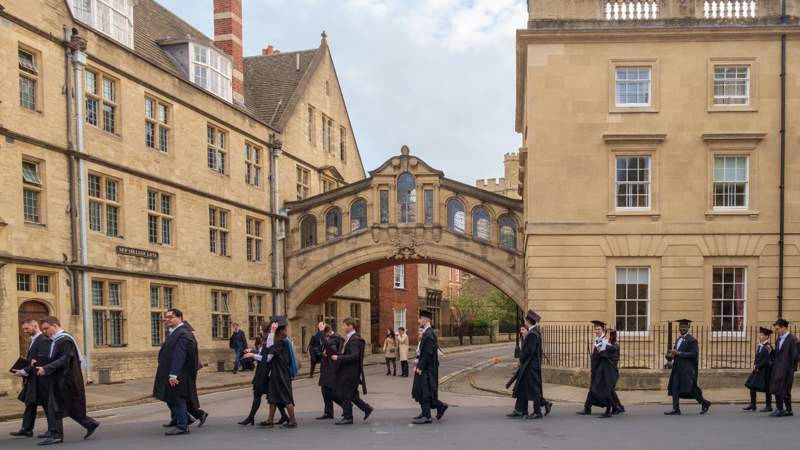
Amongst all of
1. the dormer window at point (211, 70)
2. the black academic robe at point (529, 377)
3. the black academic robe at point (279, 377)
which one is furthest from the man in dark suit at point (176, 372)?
the dormer window at point (211, 70)

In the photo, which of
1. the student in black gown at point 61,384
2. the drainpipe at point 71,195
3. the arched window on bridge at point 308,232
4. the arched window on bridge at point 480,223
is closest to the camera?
the student in black gown at point 61,384

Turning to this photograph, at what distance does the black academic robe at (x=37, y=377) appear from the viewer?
474 inches

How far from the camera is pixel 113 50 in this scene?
77.6 ft

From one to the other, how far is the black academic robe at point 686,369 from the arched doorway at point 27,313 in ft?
47.0

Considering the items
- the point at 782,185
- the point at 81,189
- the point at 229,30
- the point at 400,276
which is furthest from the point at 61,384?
the point at 400,276

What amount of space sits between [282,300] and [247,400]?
15286mm

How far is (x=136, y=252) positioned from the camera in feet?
80.0

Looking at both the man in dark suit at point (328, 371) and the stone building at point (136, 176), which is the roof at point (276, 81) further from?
the man in dark suit at point (328, 371)

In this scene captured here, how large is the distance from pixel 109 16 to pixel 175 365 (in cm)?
1539

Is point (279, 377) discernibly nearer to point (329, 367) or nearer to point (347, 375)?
point (329, 367)

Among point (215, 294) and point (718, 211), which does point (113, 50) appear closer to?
point (215, 294)

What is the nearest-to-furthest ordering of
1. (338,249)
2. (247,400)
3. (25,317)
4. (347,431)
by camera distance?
(347,431)
(247,400)
(25,317)
(338,249)

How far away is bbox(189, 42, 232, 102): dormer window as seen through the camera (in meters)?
29.0

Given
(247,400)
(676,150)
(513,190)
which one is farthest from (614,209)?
(513,190)
